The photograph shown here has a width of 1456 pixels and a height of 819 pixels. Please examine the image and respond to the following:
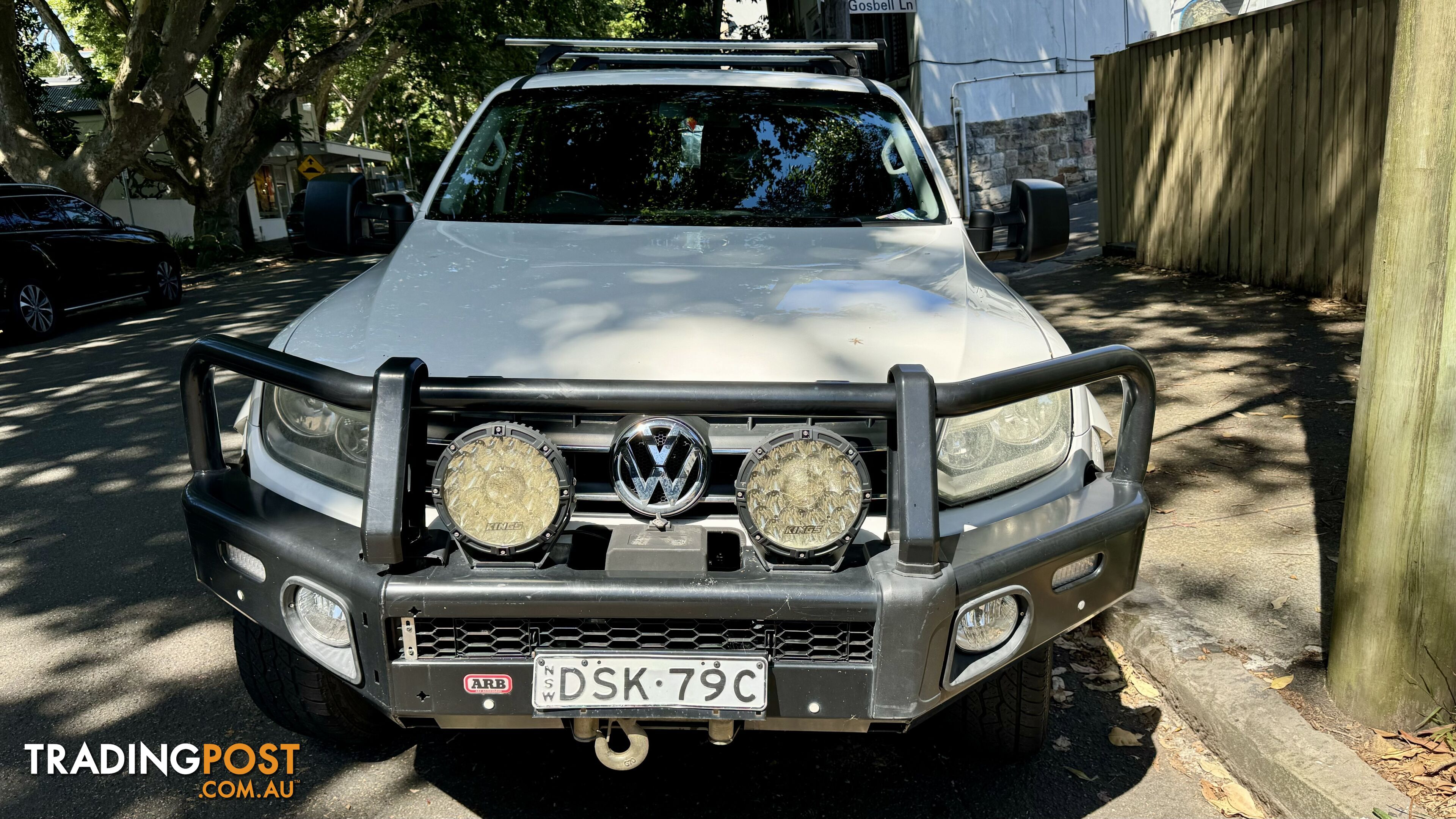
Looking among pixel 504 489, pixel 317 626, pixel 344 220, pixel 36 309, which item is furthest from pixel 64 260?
pixel 504 489

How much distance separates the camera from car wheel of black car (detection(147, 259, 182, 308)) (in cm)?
1405

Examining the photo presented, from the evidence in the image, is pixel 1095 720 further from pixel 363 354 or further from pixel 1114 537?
pixel 363 354

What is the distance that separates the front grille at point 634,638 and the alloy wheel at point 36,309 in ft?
37.3

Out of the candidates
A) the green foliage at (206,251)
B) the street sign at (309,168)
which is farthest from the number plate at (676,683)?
the street sign at (309,168)

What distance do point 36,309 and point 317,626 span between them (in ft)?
37.0

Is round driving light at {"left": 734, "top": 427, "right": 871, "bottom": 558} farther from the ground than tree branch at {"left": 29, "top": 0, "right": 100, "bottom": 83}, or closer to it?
closer to it

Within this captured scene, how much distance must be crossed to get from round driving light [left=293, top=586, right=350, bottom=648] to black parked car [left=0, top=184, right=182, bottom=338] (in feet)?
35.7

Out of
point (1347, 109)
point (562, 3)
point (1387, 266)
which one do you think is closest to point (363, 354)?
point (1387, 266)

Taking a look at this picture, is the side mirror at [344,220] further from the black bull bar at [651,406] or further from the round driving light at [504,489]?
the round driving light at [504,489]

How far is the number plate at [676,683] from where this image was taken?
2191 millimetres

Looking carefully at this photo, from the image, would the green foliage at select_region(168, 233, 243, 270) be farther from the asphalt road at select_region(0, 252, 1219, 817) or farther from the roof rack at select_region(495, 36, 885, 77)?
the roof rack at select_region(495, 36, 885, 77)

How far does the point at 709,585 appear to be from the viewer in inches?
84.5

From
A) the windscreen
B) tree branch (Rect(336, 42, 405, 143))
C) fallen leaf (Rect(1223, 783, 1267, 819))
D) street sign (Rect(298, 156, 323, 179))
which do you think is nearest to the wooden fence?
the windscreen

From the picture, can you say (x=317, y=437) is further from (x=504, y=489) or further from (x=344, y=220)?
(x=344, y=220)
